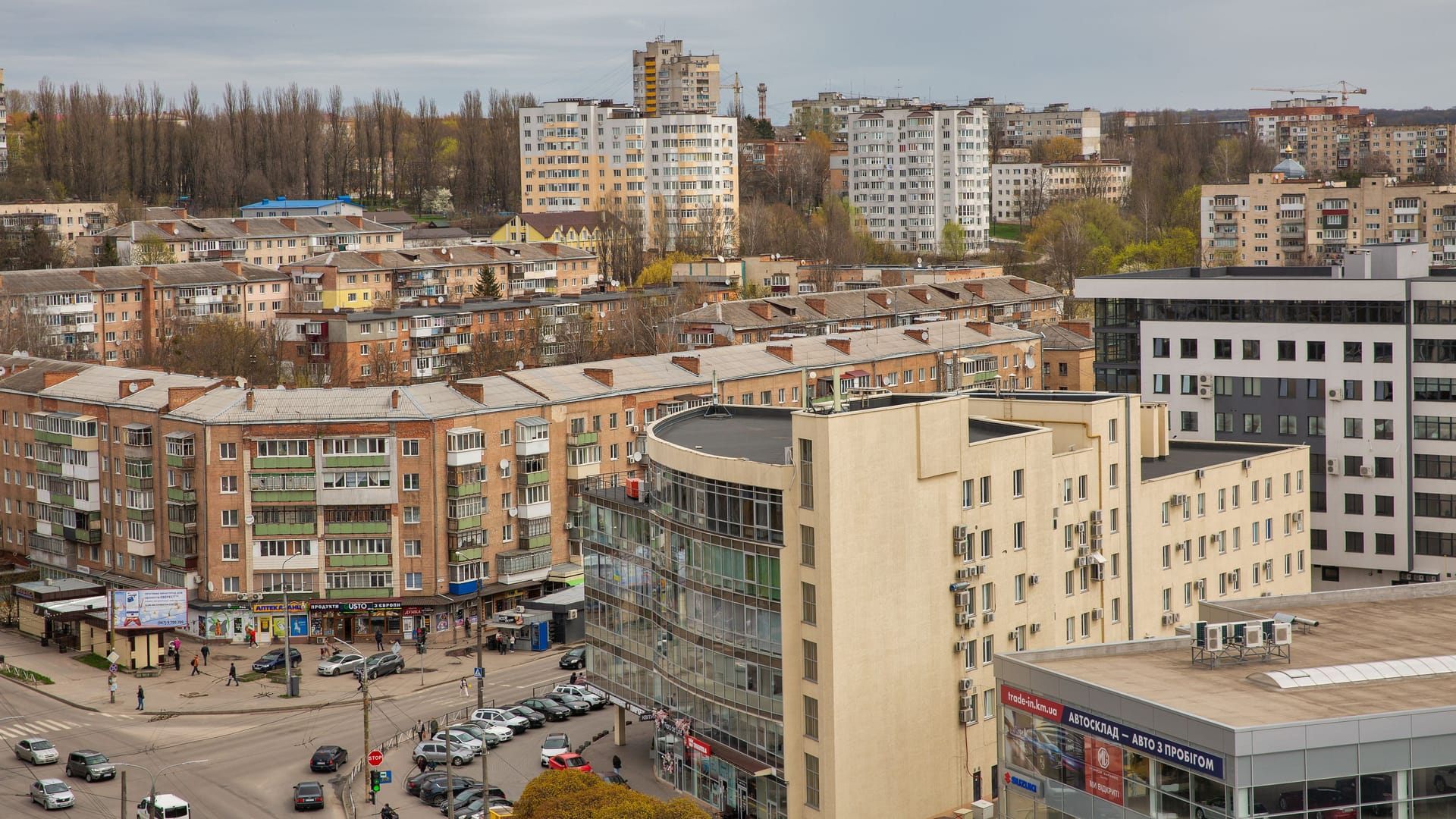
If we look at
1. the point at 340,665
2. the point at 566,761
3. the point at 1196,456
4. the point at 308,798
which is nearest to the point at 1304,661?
the point at 1196,456

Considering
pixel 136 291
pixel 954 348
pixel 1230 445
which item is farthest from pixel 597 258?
pixel 1230 445

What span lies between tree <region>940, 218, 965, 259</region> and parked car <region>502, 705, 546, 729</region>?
12816 cm

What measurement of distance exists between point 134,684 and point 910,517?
117 ft

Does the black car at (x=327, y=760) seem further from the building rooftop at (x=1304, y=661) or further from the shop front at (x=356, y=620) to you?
the building rooftop at (x=1304, y=661)

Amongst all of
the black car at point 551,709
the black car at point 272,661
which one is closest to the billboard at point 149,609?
the black car at point 272,661

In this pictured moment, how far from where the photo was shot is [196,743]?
50969mm

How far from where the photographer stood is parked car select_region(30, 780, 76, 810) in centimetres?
4425

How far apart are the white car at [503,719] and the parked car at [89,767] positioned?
11.4 metres

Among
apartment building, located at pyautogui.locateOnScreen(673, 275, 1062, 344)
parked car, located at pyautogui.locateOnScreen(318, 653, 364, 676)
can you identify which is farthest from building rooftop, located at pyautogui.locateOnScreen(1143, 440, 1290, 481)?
apartment building, located at pyautogui.locateOnScreen(673, 275, 1062, 344)

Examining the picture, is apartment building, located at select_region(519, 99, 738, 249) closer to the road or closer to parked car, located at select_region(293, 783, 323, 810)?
the road

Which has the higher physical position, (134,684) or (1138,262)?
(1138,262)

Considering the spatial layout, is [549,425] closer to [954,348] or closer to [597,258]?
[954,348]

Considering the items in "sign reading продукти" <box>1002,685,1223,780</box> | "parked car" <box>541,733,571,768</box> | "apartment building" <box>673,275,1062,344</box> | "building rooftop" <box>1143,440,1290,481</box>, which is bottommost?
"parked car" <box>541,733,571,768</box>

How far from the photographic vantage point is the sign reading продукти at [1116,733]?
25.9m
